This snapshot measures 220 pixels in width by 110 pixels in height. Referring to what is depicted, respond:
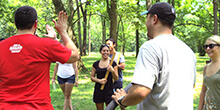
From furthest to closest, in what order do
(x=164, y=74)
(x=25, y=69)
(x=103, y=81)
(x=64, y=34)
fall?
(x=103, y=81) → (x=64, y=34) → (x=25, y=69) → (x=164, y=74)

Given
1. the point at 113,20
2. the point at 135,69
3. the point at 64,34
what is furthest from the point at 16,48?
the point at 113,20

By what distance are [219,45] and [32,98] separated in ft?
8.91

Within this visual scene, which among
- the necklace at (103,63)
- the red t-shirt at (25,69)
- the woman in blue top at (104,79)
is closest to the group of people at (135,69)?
the red t-shirt at (25,69)

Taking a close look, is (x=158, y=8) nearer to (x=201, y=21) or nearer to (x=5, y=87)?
(x=5, y=87)

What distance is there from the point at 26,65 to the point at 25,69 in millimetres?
42

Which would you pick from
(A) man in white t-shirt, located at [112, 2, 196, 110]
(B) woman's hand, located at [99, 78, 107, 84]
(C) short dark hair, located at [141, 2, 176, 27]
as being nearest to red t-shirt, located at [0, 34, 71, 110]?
(A) man in white t-shirt, located at [112, 2, 196, 110]

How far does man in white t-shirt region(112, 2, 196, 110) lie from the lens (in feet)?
5.69

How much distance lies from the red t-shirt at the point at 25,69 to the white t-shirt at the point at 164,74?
0.96 m

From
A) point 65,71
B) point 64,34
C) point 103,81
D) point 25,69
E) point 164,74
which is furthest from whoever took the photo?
point 65,71

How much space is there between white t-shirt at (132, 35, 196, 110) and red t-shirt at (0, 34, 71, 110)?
37.7 inches

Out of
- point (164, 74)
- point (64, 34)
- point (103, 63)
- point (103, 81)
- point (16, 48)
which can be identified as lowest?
point (103, 81)

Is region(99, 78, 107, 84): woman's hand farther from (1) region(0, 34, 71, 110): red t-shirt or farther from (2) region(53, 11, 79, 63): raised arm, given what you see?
(1) region(0, 34, 71, 110): red t-shirt

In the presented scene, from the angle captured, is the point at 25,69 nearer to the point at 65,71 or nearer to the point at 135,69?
the point at 135,69

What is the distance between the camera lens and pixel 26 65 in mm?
2145
